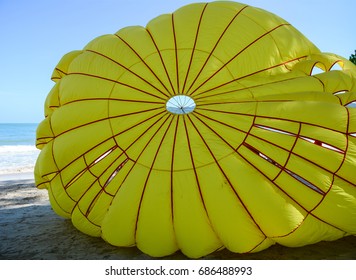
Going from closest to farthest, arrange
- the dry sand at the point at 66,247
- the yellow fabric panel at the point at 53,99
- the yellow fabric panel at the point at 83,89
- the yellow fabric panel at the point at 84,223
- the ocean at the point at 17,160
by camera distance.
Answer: the dry sand at the point at 66,247 < the yellow fabric panel at the point at 84,223 < the yellow fabric panel at the point at 83,89 < the yellow fabric panel at the point at 53,99 < the ocean at the point at 17,160

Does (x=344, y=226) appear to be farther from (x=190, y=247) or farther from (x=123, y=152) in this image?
(x=123, y=152)

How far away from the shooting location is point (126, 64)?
3.96m

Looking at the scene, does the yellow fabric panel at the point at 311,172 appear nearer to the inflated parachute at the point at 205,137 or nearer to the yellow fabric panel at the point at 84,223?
the inflated parachute at the point at 205,137

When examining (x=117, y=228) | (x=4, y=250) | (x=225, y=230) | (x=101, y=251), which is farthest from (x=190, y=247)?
(x=4, y=250)

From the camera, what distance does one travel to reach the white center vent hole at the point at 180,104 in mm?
3701

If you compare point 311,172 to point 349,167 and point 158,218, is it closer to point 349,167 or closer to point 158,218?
point 349,167

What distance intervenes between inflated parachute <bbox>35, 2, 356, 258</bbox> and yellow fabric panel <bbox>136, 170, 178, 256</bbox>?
0.01 metres

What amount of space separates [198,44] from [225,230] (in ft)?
7.03

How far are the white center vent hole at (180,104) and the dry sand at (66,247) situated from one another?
1602 millimetres

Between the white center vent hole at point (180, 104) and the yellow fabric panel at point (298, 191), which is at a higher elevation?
the white center vent hole at point (180, 104)

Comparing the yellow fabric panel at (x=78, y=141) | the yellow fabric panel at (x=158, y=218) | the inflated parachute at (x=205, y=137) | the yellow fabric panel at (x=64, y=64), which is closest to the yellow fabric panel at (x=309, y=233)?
the inflated parachute at (x=205, y=137)

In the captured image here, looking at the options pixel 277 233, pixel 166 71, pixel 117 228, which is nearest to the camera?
pixel 277 233

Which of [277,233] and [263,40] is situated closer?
[277,233]

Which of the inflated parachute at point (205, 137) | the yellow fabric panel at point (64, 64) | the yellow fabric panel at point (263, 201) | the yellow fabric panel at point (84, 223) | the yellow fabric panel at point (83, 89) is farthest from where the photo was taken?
the yellow fabric panel at point (64, 64)
